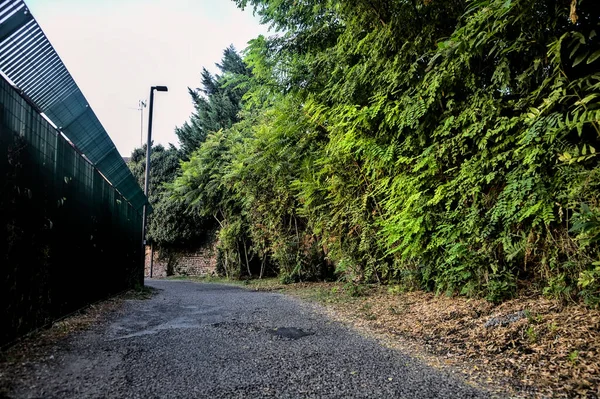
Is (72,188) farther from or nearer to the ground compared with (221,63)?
nearer to the ground

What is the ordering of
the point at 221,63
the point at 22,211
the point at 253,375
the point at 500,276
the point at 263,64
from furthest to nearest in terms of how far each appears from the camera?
1. the point at 221,63
2. the point at 263,64
3. the point at 500,276
4. the point at 22,211
5. the point at 253,375

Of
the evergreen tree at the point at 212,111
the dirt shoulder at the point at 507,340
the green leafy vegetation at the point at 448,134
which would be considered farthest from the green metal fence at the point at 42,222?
the evergreen tree at the point at 212,111

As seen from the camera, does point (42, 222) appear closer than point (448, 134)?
Yes

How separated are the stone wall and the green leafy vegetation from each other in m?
9.83

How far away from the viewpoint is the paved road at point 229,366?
8.00ft

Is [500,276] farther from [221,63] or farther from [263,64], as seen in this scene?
[221,63]

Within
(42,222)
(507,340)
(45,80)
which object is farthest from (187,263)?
(507,340)

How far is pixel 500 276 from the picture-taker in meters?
4.53

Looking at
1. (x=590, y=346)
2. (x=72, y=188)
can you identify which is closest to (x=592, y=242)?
(x=590, y=346)

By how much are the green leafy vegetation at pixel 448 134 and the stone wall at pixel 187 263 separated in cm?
983

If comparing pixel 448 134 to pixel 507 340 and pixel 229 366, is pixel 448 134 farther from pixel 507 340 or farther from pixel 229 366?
pixel 229 366

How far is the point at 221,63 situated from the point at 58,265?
26046mm

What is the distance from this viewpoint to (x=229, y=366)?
298 cm

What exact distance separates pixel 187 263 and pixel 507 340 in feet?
56.5
